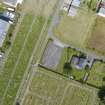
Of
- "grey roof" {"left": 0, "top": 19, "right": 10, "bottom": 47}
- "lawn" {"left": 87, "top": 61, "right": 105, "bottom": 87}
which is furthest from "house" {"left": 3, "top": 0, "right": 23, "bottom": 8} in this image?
"lawn" {"left": 87, "top": 61, "right": 105, "bottom": 87}

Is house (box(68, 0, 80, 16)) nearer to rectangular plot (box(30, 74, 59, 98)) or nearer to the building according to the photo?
the building

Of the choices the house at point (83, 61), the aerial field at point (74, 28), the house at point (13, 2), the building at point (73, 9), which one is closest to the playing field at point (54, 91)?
the house at point (83, 61)

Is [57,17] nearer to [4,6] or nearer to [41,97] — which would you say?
[4,6]

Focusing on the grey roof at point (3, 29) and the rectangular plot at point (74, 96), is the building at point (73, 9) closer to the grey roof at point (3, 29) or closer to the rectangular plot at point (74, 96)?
the grey roof at point (3, 29)

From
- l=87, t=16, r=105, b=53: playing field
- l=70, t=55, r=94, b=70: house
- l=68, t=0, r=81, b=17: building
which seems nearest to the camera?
l=87, t=16, r=105, b=53: playing field

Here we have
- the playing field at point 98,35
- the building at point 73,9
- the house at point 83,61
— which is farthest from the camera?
the house at point 83,61

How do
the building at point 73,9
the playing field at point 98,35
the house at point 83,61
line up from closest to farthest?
the playing field at point 98,35
the building at point 73,9
the house at point 83,61
